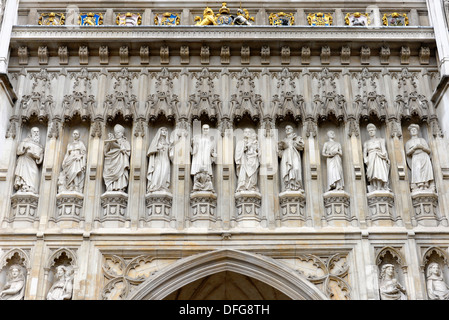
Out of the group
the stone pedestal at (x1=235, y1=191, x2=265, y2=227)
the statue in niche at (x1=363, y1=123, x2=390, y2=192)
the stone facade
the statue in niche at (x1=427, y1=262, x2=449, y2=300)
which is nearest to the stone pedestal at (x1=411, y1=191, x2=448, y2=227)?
the stone facade

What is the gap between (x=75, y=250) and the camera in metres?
12.1

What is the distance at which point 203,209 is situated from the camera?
12.5 meters

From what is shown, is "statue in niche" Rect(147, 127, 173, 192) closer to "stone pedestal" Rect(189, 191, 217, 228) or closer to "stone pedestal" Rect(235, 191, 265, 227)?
"stone pedestal" Rect(189, 191, 217, 228)

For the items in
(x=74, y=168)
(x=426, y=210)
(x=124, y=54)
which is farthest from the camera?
(x=124, y=54)

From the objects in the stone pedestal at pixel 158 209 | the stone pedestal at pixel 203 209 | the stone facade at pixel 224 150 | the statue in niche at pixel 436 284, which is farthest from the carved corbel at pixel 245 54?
the statue in niche at pixel 436 284

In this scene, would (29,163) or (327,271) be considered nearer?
(327,271)

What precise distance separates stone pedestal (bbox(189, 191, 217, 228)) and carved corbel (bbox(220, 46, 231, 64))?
297 cm

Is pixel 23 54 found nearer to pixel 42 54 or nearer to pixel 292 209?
pixel 42 54

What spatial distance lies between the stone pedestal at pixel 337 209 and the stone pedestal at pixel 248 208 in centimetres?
122

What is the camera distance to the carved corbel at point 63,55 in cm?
1382

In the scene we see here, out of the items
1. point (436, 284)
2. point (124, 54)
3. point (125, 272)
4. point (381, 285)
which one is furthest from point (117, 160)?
point (436, 284)

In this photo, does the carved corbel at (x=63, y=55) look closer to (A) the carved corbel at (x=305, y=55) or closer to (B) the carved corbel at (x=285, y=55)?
(B) the carved corbel at (x=285, y=55)

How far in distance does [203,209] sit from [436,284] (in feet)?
14.1
